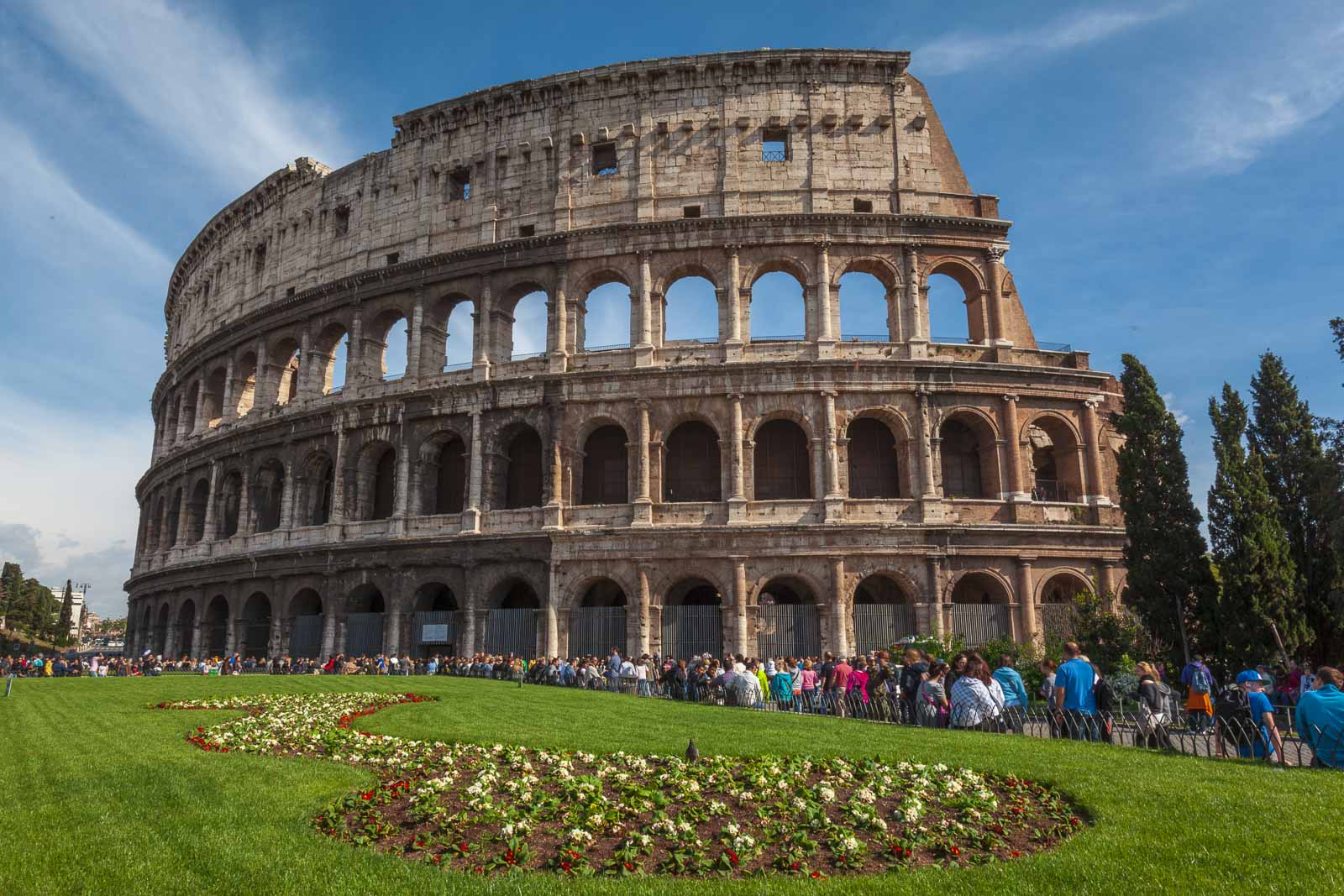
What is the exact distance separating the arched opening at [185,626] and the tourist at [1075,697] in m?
37.1

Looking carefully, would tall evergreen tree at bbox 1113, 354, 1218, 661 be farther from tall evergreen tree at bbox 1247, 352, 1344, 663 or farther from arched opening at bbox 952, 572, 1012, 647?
arched opening at bbox 952, 572, 1012, 647

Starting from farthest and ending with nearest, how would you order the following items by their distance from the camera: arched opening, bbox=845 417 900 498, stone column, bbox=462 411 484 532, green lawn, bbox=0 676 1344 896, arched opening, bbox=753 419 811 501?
1. stone column, bbox=462 411 484 532
2. arched opening, bbox=753 419 811 501
3. arched opening, bbox=845 417 900 498
4. green lawn, bbox=0 676 1344 896

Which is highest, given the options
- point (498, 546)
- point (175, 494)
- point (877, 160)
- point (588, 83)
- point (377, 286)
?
point (588, 83)

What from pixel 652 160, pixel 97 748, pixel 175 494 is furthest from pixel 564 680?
pixel 175 494

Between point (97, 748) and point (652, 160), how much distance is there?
25.4 metres

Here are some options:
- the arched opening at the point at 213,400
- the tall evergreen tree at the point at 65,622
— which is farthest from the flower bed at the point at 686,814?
the tall evergreen tree at the point at 65,622

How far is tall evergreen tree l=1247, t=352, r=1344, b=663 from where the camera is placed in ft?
69.9

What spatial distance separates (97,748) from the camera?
11.6m

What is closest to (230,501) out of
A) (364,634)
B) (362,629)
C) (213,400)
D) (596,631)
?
(213,400)

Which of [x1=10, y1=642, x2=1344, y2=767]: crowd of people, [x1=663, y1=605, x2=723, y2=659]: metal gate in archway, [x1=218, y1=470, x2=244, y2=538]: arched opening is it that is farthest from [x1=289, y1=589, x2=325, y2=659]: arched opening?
[x1=663, y1=605, x2=723, y2=659]: metal gate in archway

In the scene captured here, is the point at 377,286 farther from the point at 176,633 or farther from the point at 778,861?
the point at 778,861

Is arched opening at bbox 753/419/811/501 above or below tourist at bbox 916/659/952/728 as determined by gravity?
above

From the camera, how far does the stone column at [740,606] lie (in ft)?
87.7

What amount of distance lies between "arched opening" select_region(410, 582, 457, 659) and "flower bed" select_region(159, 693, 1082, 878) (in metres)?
18.8
